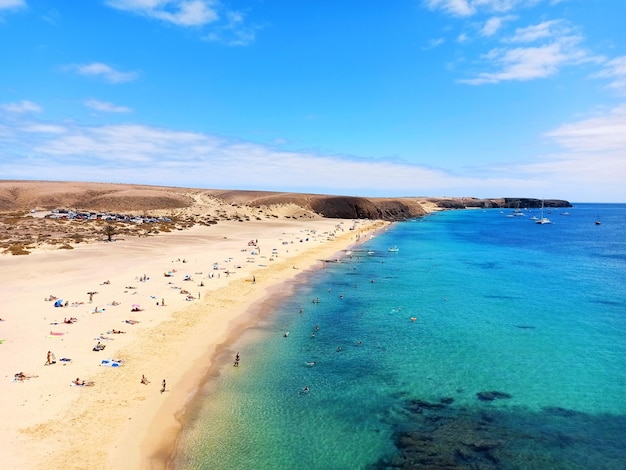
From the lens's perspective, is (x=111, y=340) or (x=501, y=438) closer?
(x=501, y=438)

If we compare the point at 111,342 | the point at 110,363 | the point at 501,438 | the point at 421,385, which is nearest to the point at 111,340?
the point at 111,342

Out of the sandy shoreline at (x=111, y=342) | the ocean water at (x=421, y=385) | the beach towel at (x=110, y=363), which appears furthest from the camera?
the beach towel at (x=110, y=363)

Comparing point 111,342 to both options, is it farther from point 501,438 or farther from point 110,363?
point 501,438

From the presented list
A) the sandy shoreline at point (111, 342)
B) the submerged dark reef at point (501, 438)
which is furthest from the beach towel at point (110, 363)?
the submerged dark reef at point (501, 438)

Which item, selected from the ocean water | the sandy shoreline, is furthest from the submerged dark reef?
the sandy shoreline

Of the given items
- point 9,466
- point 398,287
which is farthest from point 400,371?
point 398,287

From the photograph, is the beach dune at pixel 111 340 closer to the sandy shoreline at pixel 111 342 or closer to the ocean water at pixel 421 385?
the sandy shoreline at pixel 111 342
